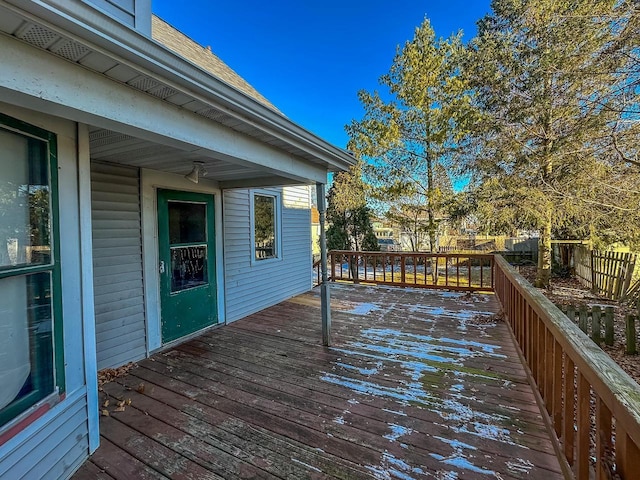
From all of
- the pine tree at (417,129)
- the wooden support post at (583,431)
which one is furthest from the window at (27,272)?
the pine tree at (417,129)

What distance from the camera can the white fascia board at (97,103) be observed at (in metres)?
1.18

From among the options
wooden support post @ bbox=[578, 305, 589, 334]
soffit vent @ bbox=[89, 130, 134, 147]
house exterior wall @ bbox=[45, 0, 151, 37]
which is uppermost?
house exterior wall @ bbox=[45, 0, 151, 37]

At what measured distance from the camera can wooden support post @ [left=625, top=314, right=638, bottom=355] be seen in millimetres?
3963

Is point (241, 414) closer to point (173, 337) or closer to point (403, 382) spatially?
point (403, 382)

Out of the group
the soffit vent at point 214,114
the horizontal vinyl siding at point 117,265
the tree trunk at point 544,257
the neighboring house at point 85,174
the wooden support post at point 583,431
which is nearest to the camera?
the neighboring house at point 85,174

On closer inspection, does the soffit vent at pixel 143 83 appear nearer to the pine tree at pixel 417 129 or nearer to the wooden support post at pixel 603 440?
the wooden support post at pixel 603 440

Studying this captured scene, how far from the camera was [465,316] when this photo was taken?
478 centimetres

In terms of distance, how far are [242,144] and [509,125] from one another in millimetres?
8053

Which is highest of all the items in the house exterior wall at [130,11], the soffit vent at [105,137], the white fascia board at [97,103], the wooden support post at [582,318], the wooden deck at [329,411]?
the house exterior wall at [130,11]

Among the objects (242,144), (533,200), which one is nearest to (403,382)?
(242,144)

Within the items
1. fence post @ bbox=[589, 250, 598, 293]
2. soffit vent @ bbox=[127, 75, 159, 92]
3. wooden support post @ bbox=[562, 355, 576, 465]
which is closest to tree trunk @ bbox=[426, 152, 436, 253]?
fence post @ bbox=[589, 250, 598, 293]

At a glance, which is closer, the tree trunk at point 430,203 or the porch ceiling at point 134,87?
the porch ceiling at point 134,87

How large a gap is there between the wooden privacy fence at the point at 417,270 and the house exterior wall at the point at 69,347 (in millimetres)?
5684

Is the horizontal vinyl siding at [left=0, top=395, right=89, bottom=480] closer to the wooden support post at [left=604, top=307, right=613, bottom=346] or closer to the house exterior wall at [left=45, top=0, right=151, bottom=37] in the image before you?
the house exterior wall at [left=45, top=0, right=151, bottom=37]
